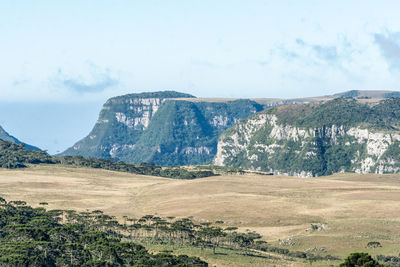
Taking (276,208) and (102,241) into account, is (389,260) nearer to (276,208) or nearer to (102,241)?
(102,241)

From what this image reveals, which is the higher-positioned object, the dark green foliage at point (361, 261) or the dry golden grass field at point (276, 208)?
the dark green foliage at point (361, 261)

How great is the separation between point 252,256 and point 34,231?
36.8 m

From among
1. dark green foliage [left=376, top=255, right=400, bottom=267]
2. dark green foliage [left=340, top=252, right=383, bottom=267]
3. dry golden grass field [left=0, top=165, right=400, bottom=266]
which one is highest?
dark green foliage [left=340, top=252, right=383, bottom=267]

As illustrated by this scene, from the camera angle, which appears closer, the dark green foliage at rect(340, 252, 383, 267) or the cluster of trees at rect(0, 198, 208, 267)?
the dark green foliage at rect(340, 252, 383, 267)

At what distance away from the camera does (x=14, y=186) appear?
193750 millimetres

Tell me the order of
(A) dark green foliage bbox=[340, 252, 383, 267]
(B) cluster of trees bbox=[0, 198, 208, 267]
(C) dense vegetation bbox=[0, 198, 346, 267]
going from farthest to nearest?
(C) dense vegetation bbox=[0, 198, 346, 267] → (B) cluster of trees bbox=[0, 198, 208, 267] → (A) dark green foliage bbox=[340, 252, 383, 267]

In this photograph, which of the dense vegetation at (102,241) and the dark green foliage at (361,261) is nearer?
the dark green foliage at (361,261)

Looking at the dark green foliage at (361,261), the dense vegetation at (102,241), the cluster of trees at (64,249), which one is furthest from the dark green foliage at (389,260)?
the dark green foliage at (361,261)

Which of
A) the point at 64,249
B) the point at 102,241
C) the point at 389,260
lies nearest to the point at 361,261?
the point at 389,260

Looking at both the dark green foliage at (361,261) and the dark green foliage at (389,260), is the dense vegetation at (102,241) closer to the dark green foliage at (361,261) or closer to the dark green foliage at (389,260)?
the dark green foliage at (389,260)

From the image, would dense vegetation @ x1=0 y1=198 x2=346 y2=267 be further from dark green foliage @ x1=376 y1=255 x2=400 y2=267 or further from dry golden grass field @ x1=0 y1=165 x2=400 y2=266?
dark green foliage @ x1=376 y1=255 x2=400 y2=267

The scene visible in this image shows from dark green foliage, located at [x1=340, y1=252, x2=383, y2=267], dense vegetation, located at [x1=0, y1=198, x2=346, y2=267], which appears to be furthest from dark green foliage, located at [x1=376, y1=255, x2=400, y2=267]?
dark green foliage, located at [x1=340, y1=252, x2=383, y2=267]

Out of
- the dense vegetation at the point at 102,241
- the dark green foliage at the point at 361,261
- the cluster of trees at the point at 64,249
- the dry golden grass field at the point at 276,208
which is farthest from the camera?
the dry golden grass field at the point at 276,208

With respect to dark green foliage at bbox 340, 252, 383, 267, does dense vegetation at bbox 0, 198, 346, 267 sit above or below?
below
